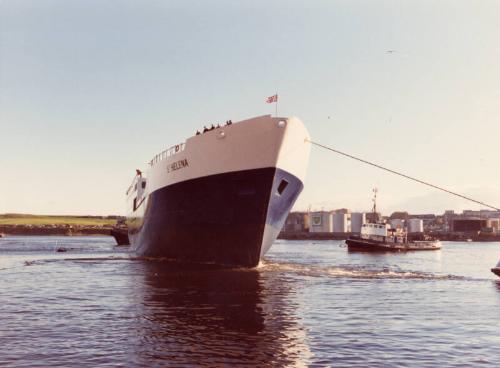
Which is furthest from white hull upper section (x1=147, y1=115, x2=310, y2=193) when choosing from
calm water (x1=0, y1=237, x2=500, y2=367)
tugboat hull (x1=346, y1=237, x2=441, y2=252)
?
tugboat hull (x1=346, y1=237, x2=441, y2=252)

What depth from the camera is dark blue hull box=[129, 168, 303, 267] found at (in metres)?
28.9

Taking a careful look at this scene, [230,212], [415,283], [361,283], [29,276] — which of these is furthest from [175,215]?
[415,283]

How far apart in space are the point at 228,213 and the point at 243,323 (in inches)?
581

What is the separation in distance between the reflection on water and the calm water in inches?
1.4

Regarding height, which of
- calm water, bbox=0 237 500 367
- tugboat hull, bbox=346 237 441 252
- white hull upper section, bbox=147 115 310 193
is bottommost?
tugboat hull, bbox=346 237 441 252

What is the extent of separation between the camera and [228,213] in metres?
30.0

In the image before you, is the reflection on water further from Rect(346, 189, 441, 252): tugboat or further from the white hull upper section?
Rect(346, 189, 441, 252): tugboat

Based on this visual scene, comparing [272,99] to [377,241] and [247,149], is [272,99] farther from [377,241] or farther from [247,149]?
[377,241]

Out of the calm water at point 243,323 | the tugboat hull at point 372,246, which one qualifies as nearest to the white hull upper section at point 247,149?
the calm water at point 243,323

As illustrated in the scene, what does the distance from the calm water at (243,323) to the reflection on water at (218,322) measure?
4cm

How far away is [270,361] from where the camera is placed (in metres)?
11.1

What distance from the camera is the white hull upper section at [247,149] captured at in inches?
1113

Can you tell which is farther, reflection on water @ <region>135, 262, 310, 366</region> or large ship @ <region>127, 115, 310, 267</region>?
large ship @ <region>127, 115, 310, 267</region>

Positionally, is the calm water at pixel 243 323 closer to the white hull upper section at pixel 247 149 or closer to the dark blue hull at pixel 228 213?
the dark blue hull at pixel 228 213
